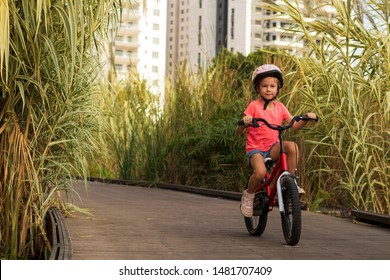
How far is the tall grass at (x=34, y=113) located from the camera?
20.9 feet

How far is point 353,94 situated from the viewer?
9.11m

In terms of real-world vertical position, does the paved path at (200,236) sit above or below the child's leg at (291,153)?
below

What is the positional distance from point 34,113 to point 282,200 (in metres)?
2.18

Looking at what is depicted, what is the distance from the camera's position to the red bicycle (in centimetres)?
658

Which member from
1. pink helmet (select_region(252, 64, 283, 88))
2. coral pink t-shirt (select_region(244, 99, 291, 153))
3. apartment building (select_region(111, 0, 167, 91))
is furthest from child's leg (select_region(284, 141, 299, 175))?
apartment building (select_region(111, 0, 167, 91))

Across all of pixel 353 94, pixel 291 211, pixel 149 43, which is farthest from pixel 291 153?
pixel 149 43

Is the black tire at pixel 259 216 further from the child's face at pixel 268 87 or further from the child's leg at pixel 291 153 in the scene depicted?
the child's face at pixel 268 87

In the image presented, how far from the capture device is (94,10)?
278 inches

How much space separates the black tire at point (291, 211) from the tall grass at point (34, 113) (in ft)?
6.07

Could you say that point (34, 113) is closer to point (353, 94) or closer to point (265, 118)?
point (265, 118)

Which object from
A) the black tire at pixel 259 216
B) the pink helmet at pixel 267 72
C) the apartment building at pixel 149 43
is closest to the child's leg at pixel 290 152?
the black tire at pixel 259 216
